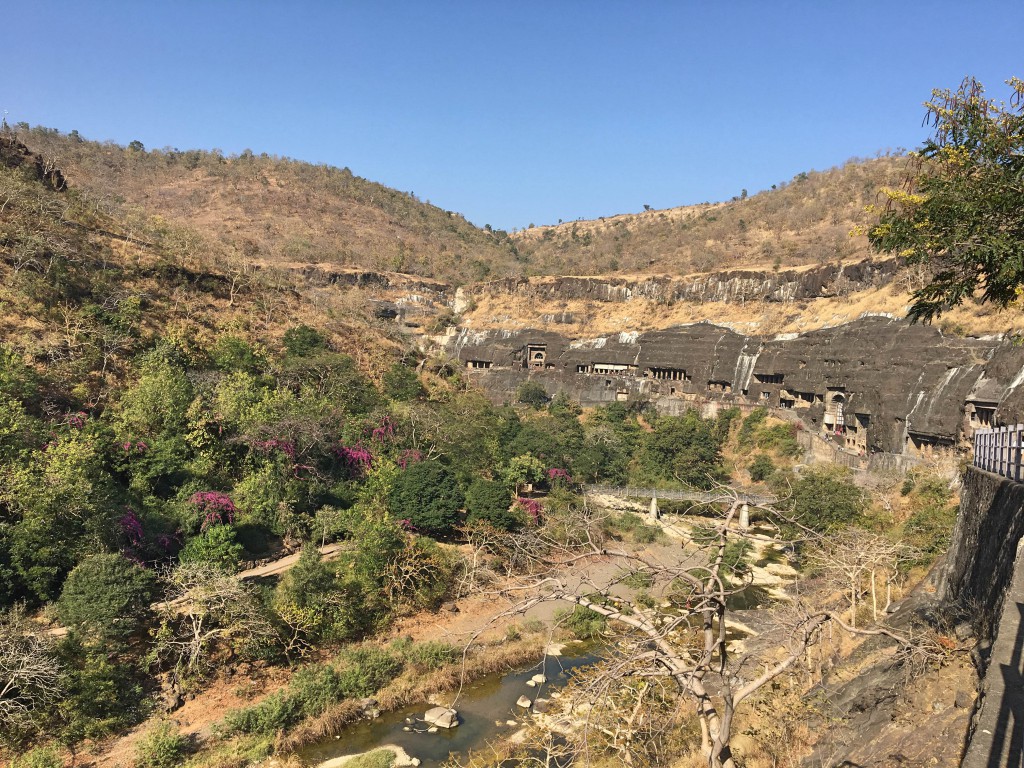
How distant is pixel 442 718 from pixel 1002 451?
14352 millimetres

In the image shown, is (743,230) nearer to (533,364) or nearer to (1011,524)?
(533,364)

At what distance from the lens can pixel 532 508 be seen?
30.4 m

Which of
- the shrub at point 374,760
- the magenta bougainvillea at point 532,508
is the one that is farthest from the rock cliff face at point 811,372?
the shrub at point 374,760

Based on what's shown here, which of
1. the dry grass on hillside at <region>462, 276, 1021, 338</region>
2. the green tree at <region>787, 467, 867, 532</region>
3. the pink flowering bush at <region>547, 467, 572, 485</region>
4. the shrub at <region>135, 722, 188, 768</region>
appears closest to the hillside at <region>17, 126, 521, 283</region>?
the dry grass on hillside at <region>462, 276, 1021, 338</region>

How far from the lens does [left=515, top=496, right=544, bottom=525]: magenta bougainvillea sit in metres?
30.1

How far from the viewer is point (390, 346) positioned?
47.2m

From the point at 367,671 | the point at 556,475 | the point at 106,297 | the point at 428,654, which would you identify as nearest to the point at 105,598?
the point at 367,671

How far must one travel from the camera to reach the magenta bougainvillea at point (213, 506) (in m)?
21.6

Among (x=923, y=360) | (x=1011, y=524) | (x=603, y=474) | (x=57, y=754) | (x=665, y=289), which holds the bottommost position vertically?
(x=57, y=754)

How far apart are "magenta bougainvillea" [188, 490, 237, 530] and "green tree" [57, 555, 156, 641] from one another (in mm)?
3682

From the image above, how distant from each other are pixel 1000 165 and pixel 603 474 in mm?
28027

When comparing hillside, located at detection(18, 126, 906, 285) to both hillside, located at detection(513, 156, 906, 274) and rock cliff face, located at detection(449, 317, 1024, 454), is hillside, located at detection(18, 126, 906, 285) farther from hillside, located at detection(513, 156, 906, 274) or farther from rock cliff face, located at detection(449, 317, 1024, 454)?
rock cliff face, located at detection(449, 317, 1024, 454)

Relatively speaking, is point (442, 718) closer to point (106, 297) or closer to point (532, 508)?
point (532, 508)

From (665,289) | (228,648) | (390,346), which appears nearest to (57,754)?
(228,648)
